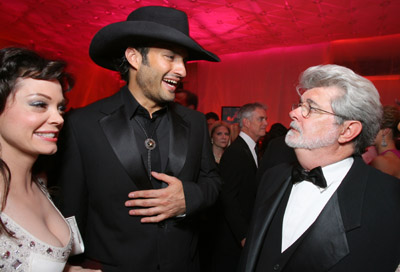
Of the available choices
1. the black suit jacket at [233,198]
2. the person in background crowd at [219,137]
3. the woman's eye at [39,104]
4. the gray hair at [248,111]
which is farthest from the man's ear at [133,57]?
the person in background crowd at [219,137]

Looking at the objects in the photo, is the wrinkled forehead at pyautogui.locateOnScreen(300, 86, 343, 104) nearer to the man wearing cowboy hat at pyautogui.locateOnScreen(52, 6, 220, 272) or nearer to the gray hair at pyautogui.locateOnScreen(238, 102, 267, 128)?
the man wearing cowboy hat at pyautogui.locateOnScreen(52, 6, 220, 272)

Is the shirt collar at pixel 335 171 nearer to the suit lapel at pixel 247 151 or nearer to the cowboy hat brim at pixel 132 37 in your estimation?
the cowboy hat brim at pixel 132 37

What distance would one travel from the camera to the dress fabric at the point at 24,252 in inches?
40.1

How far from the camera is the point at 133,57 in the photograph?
5.46 ft

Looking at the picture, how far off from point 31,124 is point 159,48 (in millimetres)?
814

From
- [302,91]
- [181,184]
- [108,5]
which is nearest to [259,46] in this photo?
[108,5]

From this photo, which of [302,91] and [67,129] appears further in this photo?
[302,91]

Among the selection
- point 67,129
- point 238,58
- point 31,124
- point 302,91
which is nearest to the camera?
point 31,124

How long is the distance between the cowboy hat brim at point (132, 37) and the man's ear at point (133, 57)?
0.13 ft

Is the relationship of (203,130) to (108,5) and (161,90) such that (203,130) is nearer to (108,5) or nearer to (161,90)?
(161,90)

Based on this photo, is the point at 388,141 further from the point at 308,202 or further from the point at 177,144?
the point at 177,144

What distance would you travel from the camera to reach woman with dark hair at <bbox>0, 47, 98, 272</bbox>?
3.48ft

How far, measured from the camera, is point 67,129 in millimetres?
1527

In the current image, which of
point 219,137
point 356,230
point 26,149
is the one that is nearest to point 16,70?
point 26,149
